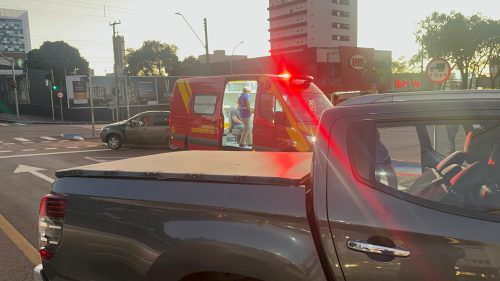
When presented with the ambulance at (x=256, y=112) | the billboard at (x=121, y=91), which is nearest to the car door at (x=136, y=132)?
the ambulance at (x=256, y=112)

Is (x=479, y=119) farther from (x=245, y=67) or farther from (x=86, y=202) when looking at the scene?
(x=245, y=67)

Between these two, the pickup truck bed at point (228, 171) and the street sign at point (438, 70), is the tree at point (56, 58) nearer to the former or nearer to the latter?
the street sign at point (438, 70)

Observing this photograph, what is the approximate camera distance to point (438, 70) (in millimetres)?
9414

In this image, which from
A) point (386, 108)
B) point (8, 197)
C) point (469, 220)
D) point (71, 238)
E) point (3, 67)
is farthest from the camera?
point (3, 67)

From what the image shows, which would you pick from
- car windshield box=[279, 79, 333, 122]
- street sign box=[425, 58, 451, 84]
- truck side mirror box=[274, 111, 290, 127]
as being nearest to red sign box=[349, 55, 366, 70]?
street sign box=[425, 58, 451, 84]

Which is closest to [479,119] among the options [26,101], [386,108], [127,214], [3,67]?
[386,108]

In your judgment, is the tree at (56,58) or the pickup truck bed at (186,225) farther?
the tree at (56,58)

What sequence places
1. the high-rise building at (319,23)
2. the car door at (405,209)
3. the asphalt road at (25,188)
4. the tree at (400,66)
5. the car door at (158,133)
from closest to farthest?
the car door at (405,209), the asphalt road at (25,188), the car door at (158,133), the tree at (400,66), the high-rise building at (319,23)

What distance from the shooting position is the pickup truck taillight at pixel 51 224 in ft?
7.96

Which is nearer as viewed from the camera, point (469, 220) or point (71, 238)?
point (469, 220)

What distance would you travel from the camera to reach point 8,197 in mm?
7711

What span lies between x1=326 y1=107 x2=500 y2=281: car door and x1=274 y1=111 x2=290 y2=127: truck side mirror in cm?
658

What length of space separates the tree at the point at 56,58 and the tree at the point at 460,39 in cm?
5679

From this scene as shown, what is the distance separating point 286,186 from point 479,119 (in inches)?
34.2
